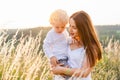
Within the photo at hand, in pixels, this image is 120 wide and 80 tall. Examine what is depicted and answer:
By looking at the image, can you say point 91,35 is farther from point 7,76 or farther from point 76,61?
point 7,76

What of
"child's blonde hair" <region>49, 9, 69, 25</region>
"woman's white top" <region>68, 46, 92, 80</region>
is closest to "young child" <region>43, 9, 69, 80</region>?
"child's blonde hair" <region>49, 9, 69, 25</region>

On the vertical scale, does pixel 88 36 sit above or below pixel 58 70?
above

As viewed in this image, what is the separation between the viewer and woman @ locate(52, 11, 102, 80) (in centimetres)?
541

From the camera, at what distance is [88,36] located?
5.55 meters

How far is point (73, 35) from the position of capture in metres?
5.44

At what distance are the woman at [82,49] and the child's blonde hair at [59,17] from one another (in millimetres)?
118

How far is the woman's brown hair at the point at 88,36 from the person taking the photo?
214 inches

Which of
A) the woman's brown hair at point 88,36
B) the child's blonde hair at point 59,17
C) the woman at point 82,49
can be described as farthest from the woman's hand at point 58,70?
the child's blonde hair at point 59,17

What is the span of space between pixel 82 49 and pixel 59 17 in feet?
1.41

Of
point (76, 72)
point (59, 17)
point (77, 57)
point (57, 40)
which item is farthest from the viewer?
point (57, 40)

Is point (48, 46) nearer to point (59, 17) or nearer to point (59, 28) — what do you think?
point (59, 28)

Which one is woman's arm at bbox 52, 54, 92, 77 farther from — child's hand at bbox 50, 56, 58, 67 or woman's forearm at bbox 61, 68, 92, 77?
child's hand at bbox 50, 56, 58, 67

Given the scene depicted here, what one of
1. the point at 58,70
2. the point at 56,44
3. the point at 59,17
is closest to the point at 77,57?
the point at 58,70

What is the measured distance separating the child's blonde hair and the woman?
12 cm
